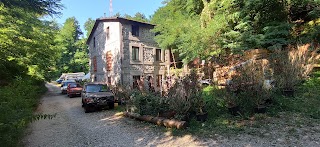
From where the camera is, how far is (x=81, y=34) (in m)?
57.3

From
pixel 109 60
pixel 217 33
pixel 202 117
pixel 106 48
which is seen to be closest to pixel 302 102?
pixel 202 117

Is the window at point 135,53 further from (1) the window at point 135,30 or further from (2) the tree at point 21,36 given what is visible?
(2) the tree at point 21,36

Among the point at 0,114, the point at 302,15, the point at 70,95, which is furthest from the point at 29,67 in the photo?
the point at 302,15

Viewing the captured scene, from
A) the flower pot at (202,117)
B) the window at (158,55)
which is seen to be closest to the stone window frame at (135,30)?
the window at (158,55)

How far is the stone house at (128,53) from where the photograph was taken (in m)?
19.4

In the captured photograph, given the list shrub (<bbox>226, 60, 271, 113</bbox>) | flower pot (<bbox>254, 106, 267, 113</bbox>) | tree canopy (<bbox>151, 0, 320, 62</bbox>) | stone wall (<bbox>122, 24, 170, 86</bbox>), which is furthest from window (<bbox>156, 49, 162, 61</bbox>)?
flower pot (<bbox>254, 106, 267, 113</bbox>)

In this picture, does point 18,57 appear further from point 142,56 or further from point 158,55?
point 158,55

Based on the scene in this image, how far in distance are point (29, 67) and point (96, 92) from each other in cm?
818

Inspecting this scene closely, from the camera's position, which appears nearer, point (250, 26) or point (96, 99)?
point (96, 99)

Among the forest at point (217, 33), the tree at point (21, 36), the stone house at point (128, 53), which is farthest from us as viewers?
the stone house at point (128, 53)

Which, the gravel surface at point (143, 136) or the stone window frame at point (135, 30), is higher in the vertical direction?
the stone window frame at point (135, 30)

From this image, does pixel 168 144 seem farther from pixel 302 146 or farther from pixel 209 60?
pixel 209 60

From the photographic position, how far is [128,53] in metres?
19.7

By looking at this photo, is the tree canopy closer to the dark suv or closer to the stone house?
the stone house
